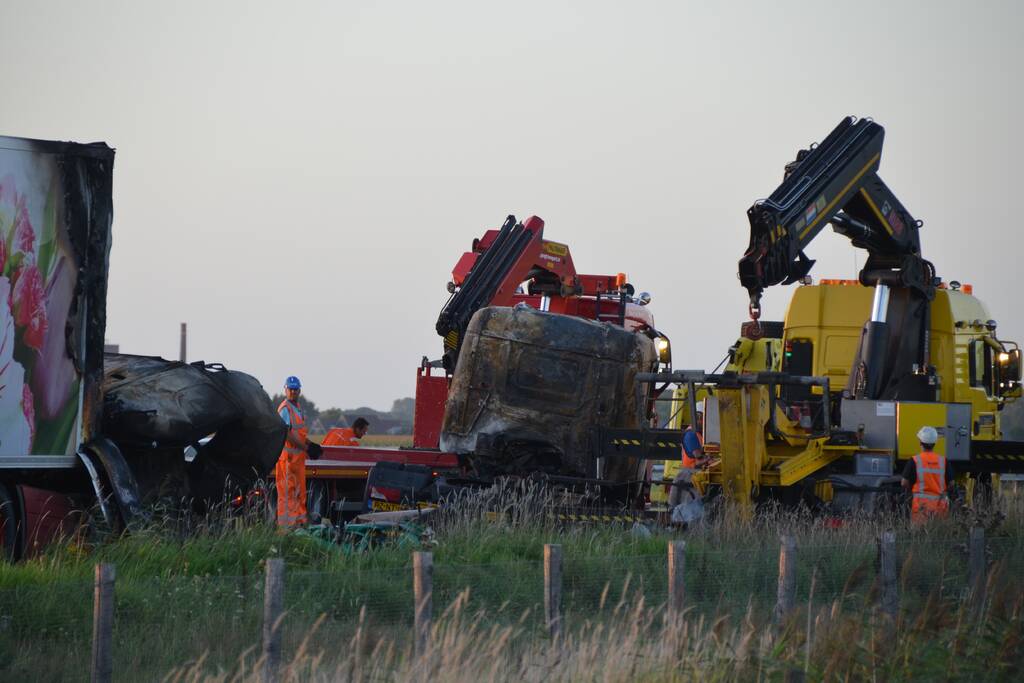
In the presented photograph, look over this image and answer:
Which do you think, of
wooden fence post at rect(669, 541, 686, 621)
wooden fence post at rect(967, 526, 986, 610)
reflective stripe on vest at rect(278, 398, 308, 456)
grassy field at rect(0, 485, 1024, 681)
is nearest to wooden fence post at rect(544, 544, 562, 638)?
grassy field at rect(0, 485, 1024, 681)

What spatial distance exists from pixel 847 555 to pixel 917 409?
193 inches

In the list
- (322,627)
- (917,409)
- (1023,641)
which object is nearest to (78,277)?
(322,627)

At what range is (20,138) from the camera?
12242 mm

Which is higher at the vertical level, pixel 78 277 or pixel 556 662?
pixel 78 277

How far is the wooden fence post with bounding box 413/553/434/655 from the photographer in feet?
28.9

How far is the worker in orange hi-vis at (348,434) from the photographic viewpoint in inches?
865

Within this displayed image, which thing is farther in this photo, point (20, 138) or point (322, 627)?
point (20, 138)

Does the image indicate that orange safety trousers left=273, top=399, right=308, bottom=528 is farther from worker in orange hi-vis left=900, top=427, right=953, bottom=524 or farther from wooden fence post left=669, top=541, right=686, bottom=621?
worker in orange hi-vis left=900, top=427, right=953, bottom=524

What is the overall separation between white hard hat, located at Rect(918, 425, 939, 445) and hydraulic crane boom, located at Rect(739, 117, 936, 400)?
7.24 feet

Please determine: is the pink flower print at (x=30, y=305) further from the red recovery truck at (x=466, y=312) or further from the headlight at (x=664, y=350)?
the headlight at (x=664, y=350)

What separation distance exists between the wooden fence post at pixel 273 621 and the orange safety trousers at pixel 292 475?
6.98 meters

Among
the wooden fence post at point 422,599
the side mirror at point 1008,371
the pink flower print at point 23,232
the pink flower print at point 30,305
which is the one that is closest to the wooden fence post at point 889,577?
the wooden fence post at point 422,599

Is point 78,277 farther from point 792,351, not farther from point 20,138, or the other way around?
point 792,351

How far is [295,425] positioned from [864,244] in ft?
26.1
